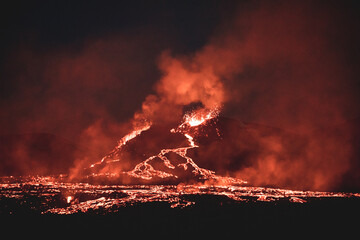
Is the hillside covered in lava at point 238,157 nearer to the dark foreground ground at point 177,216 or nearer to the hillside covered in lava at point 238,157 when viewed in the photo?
the hillside covered in lava at point 238,157

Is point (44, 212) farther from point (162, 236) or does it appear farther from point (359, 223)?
point (359, 223)

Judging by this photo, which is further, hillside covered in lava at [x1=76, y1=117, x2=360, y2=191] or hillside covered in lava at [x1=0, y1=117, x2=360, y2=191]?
hillside covered in lava at [x1=76, y1=117, x2=360, y2=191]

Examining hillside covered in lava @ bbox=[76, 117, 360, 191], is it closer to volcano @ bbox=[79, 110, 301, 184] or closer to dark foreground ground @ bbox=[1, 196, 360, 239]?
volcano @ bbox=[79, 110, 301, 184]

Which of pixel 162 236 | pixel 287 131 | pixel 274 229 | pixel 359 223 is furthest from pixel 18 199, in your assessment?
pixel 287 131

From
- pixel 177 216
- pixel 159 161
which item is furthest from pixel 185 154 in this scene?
pixel 177 216

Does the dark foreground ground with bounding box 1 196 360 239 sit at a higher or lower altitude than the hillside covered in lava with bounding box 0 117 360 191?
lower

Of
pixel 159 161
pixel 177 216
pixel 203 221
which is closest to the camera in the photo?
pixel 203 221

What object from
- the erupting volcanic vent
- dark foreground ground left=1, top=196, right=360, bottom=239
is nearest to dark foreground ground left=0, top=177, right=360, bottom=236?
dark foreground ground left=1, top=196, right=360, bottom=239

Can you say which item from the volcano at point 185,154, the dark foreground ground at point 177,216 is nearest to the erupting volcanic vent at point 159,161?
the volcano at point 185,154

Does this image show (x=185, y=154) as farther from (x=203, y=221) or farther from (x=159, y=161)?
(x=203, y=221)
